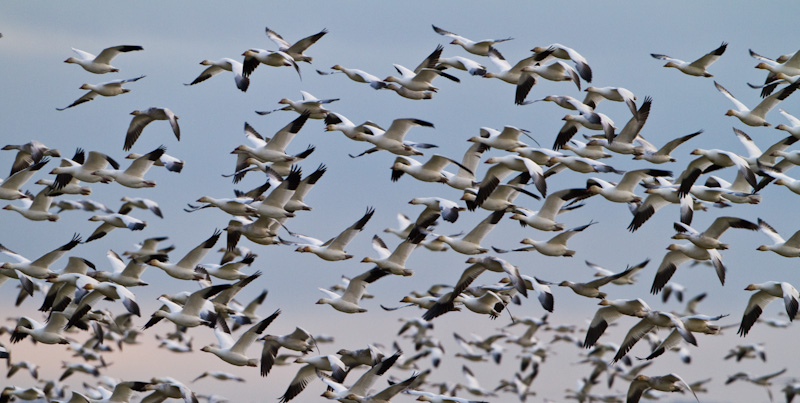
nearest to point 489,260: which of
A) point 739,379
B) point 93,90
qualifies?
point 93,90

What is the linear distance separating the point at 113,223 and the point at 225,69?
3.66 m

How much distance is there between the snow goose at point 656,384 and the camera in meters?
16.9

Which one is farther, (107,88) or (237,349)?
(107,88)

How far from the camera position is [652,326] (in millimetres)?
17953

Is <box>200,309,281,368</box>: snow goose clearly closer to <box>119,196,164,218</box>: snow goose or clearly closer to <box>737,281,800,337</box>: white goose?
<box>119,196,164,218</box>: snow goose

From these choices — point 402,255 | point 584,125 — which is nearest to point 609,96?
point 584,125

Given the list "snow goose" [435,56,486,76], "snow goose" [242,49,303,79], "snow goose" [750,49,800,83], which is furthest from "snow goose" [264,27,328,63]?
"snow goose" [750,49,800,83]

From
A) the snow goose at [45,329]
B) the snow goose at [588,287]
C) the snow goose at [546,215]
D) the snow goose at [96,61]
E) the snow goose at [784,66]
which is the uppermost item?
the snow goose at [784,66]

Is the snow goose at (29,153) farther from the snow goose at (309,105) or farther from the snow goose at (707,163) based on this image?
the snow goose at (707,163)

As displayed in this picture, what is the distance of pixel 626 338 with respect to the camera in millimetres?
17891

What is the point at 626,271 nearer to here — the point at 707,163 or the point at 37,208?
the point at 707,163

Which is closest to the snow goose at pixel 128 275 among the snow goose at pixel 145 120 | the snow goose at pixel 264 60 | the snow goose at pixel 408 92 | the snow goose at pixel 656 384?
the snow goose at pixel 145 120

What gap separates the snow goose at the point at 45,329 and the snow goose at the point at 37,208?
191 centimetres

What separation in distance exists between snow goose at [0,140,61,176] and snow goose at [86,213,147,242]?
138 cm
